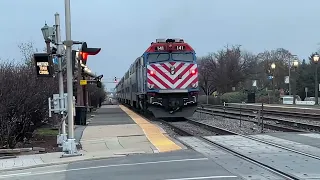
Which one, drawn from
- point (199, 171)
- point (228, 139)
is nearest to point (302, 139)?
point (228, 139)

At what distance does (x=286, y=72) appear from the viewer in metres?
94.2

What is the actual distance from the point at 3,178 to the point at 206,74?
80.4 meters

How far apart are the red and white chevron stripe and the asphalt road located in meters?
13.4

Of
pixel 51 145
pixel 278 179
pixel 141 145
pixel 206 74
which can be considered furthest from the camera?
pixel 206 74

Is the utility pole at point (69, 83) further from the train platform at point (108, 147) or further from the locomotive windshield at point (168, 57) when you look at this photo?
the locomotive windshield at point (168, 57)

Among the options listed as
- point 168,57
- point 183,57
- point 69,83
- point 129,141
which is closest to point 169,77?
point 168,57

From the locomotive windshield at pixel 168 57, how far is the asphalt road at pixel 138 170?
14.1 m

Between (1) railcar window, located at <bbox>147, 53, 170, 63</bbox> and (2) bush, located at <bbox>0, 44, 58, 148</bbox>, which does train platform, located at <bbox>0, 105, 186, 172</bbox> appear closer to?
(2) bush, located at <bbox>0, 44, 58, 148</bbox>

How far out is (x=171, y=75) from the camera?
2545 centimetres

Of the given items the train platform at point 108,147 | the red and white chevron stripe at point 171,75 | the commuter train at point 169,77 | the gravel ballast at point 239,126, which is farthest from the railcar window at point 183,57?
the train platform at point 108,147

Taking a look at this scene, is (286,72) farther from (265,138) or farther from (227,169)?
(227,169)

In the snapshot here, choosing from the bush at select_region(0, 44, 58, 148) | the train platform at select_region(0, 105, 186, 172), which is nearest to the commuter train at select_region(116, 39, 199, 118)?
the train platform at select_region(0, 105, 186, 172)

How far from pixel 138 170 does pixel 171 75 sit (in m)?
16.0

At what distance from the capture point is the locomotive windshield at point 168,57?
25703 millimetres
